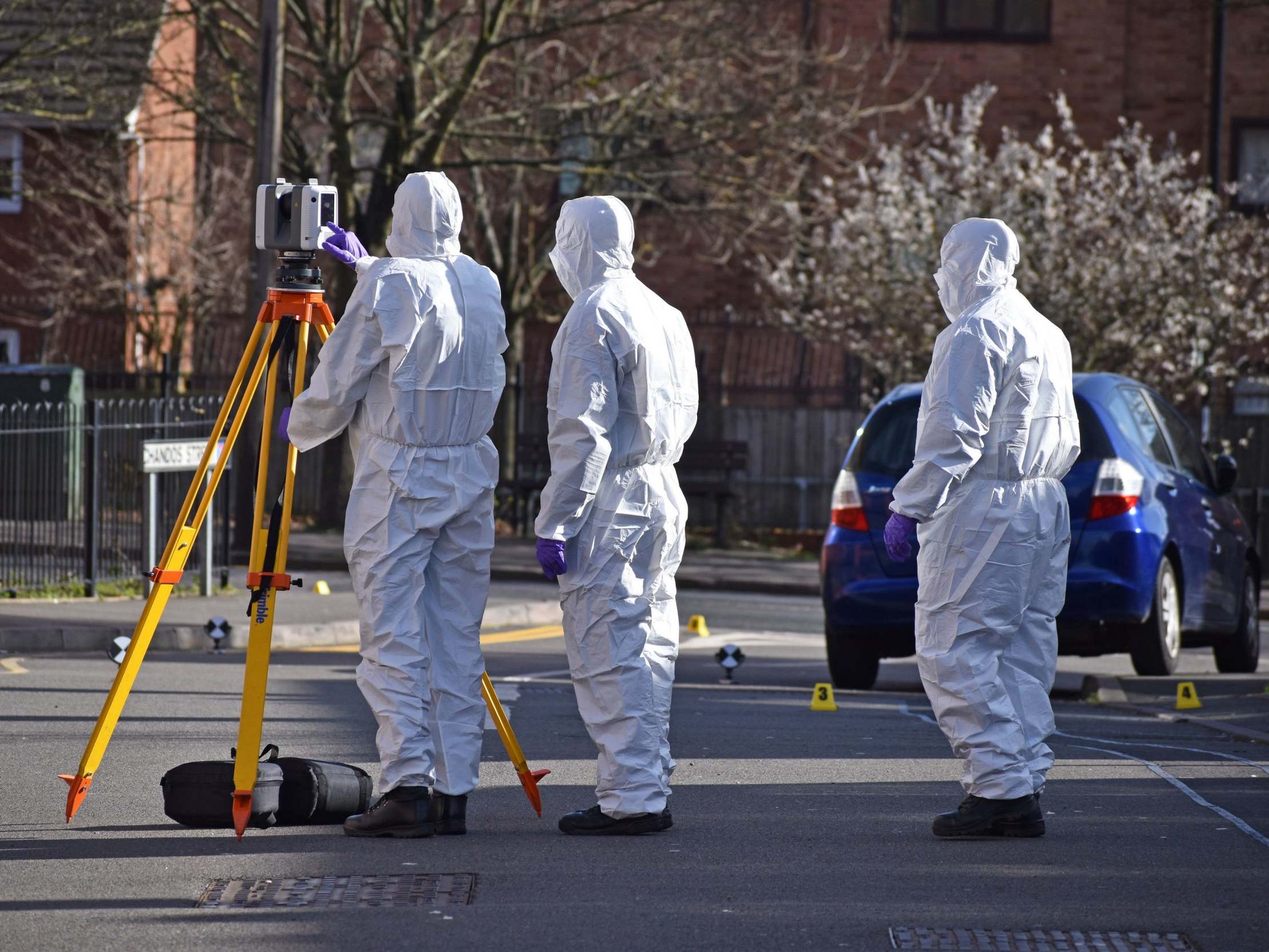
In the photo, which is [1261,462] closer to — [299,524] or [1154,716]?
[299,524]

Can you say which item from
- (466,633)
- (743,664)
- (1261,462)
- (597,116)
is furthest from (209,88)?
(466,633)

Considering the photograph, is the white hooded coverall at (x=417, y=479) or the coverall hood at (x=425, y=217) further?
the coverall hood at (x=425, y=217)

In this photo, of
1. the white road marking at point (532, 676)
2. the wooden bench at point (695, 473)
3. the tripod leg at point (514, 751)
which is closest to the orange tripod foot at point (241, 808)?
the tripod leg at point (514, 751)

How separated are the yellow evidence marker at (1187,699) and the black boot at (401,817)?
512cm

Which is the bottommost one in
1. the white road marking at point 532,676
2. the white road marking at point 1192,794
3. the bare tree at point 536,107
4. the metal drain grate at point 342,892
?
the white road marking at point 532,676

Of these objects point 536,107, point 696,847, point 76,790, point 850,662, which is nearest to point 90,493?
point 850,662

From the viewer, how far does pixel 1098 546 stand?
32.4ft

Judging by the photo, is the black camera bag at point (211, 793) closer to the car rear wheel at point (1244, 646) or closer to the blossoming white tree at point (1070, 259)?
the car rear wheel at point (1244, 646)

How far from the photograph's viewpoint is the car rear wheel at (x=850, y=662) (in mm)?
10531

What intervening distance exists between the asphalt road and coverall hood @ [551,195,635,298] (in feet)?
6.06

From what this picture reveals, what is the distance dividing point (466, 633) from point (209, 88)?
15.1 meters

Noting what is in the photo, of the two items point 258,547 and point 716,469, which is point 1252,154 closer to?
point 716,469

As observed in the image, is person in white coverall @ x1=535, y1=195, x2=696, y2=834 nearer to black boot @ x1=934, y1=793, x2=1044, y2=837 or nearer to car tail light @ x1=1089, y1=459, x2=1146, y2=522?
black boot @ x1=934, y1=793, x2=1044, y2=837

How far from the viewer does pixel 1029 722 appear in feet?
21.0
